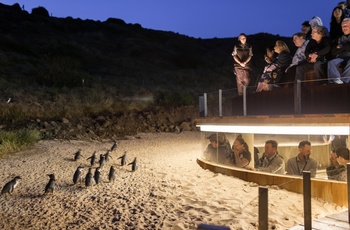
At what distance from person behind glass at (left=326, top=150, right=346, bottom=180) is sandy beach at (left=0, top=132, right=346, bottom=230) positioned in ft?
2.06

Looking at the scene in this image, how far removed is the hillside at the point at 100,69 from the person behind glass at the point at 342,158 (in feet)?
47.7

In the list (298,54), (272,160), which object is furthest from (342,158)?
(298,54)

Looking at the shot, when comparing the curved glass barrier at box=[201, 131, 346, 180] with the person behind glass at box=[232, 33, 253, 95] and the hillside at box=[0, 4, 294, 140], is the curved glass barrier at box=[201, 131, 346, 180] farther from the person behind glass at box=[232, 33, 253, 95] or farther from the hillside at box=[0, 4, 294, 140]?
the hillside at box=[0, 4, 294, 140]

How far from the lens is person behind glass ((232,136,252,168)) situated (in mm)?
10680

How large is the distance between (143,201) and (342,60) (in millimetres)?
5215

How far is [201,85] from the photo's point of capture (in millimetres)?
39250

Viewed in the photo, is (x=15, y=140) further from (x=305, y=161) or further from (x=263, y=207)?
(x=263, y=207)

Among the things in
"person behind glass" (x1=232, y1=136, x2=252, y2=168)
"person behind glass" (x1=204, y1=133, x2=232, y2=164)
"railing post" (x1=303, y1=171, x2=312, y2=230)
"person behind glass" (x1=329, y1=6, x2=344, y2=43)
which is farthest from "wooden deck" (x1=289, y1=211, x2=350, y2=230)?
"person behind glass" (x1=329, y1=6, x2=344, y2=43)

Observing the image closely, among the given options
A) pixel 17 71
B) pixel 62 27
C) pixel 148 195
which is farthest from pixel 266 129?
pixel 62 27

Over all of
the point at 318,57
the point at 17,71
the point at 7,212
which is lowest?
the point at 7,212

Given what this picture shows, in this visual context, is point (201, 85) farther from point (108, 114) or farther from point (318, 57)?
point (318, 57)

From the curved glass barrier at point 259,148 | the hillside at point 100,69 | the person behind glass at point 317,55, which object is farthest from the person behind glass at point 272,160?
the hillside at point 100,69

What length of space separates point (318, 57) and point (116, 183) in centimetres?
580

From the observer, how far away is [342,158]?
8.70m
